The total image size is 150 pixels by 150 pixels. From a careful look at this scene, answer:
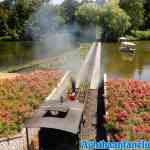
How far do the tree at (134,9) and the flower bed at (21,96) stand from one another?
38.7 metres

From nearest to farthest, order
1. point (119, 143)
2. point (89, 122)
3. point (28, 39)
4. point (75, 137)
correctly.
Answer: point (75, 137), point (119, 143), point (89, 122), point (28, 39)

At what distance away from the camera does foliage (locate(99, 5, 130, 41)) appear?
164 ft

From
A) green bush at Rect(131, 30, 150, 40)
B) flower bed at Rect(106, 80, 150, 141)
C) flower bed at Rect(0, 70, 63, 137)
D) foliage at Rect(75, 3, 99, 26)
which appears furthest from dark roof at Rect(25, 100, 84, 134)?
green bush at Rect(131, 30, 150, 40)

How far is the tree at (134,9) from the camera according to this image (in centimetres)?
5538

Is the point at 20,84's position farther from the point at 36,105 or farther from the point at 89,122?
the point at 89,122

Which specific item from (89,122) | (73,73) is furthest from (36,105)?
(73,73)

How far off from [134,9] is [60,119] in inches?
1971

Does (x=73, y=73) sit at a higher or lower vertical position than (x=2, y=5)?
lower

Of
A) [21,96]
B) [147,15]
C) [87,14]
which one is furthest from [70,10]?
[21,96]

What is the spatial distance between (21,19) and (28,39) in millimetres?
4307

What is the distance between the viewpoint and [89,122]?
40.1 feet

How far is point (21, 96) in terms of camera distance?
14.4 metres

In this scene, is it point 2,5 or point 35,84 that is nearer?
point 35,84

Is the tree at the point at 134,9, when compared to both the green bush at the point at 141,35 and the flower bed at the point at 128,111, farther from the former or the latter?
the flower bed at the point at 128,111
